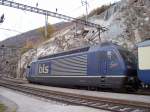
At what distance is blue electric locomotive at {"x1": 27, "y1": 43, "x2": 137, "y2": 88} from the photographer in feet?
63.0

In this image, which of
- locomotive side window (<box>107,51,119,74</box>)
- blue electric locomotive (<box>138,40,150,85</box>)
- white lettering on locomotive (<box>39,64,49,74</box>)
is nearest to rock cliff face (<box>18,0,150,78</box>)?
white lettering on locomotive (<box>39,64,49,74</box>)

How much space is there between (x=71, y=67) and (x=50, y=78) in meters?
4.96

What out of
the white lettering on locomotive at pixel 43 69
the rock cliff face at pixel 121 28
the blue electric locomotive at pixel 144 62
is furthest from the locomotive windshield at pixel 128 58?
the white lettering on locomotive at pixel 43 69

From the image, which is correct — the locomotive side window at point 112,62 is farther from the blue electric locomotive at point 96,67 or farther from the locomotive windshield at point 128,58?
the locomotive windshield at point 128,58

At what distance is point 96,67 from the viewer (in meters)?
21.2

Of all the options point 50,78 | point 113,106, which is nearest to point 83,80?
point 50,78

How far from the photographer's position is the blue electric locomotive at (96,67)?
1919cm

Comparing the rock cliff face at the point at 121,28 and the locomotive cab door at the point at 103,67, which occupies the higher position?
the rock cliff face at the point at 121,28

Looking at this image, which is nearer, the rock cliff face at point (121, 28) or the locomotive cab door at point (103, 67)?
the locomotive cab door at point (103, 67)

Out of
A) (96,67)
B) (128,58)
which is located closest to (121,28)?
(96,67)

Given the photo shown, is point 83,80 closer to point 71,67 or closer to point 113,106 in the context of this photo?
point 71,67

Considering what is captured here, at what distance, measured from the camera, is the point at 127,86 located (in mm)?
18984

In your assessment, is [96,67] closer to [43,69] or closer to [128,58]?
[128,58]

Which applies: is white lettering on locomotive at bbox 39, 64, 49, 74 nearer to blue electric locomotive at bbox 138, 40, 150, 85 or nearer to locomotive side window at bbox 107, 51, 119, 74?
locomotive side window at bbox 107, 51, 119, 74
